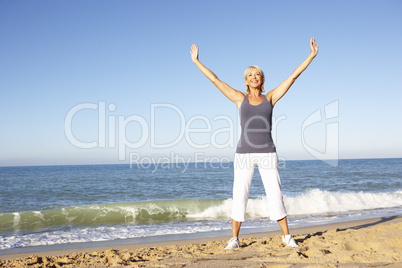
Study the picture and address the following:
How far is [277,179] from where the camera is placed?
329 cm

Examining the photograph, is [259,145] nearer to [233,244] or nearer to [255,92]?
[255,92]

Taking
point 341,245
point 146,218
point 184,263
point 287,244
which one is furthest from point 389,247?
point 146,218

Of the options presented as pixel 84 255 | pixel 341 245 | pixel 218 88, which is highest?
pixel 218 88

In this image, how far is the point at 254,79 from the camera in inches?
134

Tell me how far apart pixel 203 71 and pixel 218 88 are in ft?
0.85

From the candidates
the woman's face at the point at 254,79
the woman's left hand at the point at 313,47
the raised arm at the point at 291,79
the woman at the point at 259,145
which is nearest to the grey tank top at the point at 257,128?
the woman at the point at 259,145

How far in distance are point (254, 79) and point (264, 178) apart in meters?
1.12

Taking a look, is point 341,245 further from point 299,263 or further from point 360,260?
point 299,263

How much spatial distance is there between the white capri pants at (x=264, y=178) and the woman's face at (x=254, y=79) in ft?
2.59

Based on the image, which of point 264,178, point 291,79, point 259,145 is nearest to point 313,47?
point 291,79

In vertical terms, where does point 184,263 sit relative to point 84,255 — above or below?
above

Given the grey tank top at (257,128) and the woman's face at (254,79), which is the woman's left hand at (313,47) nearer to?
the woman's face at (254,79)

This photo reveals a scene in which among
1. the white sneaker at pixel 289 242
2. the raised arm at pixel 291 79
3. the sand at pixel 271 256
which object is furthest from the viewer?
the white sneaker at pixel 289 242

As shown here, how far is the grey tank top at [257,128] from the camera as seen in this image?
10.8 feet
